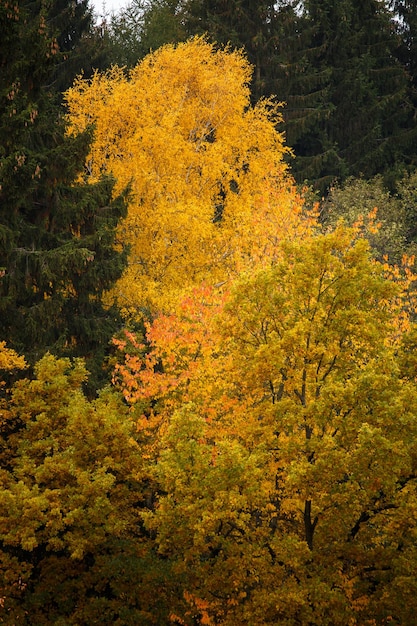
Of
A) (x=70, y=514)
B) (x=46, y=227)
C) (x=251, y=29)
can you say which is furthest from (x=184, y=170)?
(x=70, y=514)

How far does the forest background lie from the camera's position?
46.5 ft

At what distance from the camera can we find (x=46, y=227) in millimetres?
23422

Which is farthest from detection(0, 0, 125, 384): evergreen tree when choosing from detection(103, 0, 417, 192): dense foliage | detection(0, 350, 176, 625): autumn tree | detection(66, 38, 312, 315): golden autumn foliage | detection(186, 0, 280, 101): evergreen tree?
detection(103, 0, 417, 192): dense foliage

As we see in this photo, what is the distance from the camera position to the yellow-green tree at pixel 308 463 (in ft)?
45.2

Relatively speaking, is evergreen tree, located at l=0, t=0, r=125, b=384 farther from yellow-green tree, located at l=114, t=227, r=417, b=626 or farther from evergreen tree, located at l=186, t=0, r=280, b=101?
evergreen tree, located at l=186, t=0, r=280, b=101

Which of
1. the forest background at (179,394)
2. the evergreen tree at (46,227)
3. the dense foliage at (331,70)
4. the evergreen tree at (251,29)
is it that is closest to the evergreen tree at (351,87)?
the dense foliage at (331,70)

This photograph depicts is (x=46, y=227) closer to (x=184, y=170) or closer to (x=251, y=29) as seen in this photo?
(x=184, y=170)

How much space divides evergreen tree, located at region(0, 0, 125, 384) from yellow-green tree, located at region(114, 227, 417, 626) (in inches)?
267

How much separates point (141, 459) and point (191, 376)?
8.89 ft

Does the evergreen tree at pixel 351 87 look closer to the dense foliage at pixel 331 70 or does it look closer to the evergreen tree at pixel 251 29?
the dense foliage at pixel 331 70

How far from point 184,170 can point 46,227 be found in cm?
956

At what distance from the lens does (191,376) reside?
19.2 m

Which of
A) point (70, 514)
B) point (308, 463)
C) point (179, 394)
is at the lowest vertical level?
point (70, 514)

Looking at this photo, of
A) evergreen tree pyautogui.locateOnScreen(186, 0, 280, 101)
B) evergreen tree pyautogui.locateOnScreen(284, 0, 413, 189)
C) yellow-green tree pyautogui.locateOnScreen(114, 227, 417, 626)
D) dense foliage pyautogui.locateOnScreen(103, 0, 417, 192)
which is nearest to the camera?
yellow-green tree pyautogui.locateOnScreen(114, 227, 417, 626)
